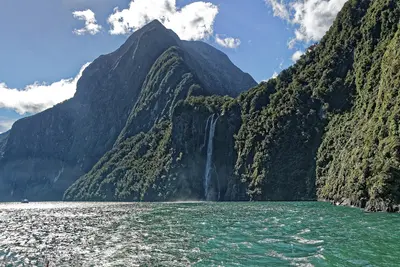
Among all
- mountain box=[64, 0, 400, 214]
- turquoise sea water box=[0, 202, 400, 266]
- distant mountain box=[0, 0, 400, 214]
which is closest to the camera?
turquoise sea water box=[0, 202, 400, 266]

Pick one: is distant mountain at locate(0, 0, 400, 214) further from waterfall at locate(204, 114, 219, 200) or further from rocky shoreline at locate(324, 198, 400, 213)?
waterfall at locate(204, 114, 219, 200)

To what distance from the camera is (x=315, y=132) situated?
134875 millimetres

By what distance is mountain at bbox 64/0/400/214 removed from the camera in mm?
75206

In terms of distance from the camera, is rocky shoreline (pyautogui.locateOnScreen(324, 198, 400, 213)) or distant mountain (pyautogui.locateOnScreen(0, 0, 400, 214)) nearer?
rocky shoreline (pyautogui.locateOnScreen(324, 198, 400, 213))

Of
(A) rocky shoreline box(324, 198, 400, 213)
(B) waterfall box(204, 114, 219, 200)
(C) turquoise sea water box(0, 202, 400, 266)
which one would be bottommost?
(C) turquoise sea water box(0, 202, 400, 266)

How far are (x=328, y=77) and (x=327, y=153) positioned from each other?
121 feet

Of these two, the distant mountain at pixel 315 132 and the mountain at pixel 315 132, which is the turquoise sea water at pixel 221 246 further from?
the distant mountain at pixel 315 132

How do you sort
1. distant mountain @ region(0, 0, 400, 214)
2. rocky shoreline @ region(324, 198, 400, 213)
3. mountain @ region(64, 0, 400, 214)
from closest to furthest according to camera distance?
rocky shoreline @ region(324, 198, 400, 213) < distant mountain @ region(0, 0, 400, 214) < mountain @ region(64, 0, 400, 214)

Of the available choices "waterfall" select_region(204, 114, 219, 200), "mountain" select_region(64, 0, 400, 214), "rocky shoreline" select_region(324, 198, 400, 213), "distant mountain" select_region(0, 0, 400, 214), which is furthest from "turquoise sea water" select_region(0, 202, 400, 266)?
"waterfall" select_region(204, 114, 219, 200)

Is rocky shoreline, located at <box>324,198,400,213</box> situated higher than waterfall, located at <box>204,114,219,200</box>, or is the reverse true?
waterfall, located at <box>204,114,219,200</box>

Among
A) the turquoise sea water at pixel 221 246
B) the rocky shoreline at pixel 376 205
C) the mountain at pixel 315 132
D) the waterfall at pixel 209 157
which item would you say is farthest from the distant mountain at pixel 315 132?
the turquoise sea water at pixel 221 246

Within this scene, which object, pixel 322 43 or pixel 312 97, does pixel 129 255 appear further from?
pixel 322 43

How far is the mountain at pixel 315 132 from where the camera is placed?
247ft

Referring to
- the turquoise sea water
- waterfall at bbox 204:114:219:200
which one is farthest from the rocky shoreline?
waterfall at bbox 204:114:219:200
